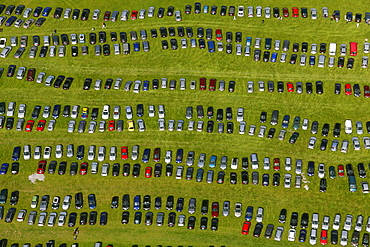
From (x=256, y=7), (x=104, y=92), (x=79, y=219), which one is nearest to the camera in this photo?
(x=79, y=219)

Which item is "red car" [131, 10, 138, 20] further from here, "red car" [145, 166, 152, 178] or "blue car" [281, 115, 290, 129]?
"blue car" [281, 115, 290, 129]

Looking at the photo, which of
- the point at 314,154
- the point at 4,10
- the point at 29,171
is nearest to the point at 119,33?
the point at 4,10

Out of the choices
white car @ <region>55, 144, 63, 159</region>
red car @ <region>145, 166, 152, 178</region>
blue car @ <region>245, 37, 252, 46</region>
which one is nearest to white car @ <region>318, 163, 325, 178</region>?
blue car @ <region>245, 37, 252, 46</region>

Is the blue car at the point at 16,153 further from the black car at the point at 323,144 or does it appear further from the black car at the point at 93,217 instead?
the black car at the point at 323,144

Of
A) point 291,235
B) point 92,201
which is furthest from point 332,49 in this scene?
point 92,201

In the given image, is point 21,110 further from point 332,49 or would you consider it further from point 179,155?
point 332,49

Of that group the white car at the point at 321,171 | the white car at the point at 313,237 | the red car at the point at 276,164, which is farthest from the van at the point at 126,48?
the white car at the point at 313,237

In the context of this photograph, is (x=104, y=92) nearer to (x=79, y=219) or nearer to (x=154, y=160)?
(x=154, y=160)
